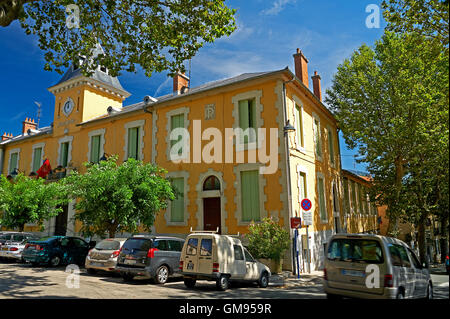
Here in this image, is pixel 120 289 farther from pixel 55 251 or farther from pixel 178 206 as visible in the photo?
pixel 178 206

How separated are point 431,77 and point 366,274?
15138mm

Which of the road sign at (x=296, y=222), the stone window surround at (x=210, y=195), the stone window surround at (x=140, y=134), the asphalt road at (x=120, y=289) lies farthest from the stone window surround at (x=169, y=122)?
the asphalt road at (x=120, y=289)

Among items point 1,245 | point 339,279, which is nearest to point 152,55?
point 339,279

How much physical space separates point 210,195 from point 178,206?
2.24 meters

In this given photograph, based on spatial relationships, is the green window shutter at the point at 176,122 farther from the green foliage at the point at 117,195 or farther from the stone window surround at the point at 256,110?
the stone window surround at the point at 256,110

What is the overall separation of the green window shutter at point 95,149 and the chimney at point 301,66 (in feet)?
46.0

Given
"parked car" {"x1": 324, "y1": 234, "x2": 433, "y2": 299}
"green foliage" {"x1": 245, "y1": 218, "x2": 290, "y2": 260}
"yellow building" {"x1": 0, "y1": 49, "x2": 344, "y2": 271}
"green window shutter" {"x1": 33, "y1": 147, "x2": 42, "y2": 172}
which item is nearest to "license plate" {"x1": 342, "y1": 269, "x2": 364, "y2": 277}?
"parked car" {"x1": 324, "y1": 234, "x2": 433, "y2": 299}

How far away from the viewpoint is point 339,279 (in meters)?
7.14

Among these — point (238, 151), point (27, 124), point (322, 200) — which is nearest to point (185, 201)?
point (238, 151)

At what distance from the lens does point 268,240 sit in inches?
496

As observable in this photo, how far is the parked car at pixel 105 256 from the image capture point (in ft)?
36.1
